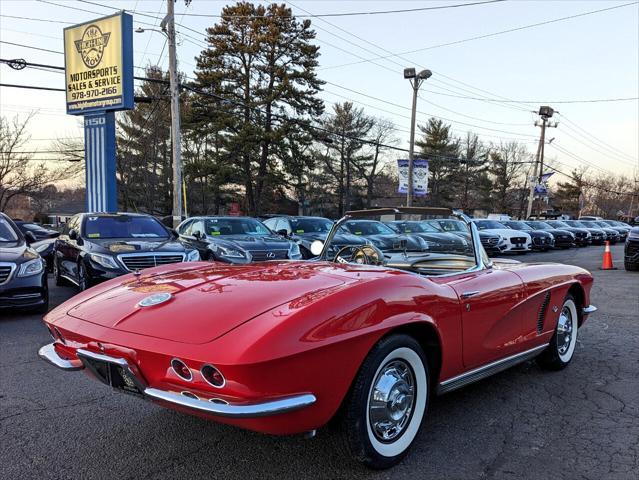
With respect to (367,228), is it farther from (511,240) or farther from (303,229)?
(511,240)

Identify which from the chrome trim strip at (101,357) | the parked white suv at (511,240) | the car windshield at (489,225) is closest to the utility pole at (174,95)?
the parked white suv at (511,240)

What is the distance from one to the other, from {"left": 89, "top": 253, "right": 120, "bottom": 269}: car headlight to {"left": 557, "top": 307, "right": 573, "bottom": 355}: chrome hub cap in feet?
19.7

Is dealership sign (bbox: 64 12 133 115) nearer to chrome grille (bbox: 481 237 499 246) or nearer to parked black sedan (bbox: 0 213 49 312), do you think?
parked black sedan (bbox: 0 213 49 312)

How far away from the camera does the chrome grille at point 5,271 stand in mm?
6379

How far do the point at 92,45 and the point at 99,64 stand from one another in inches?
26.4

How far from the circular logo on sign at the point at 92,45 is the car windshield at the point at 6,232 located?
9.55 m

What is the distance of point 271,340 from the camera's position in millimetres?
2100

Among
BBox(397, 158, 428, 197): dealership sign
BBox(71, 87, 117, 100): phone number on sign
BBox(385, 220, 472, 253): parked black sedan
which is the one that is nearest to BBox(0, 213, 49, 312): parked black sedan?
BBox(385, 220, 472, 253): parked black sedan

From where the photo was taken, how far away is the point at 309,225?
1400cm

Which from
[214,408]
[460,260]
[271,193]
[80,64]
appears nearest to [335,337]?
[214,408]

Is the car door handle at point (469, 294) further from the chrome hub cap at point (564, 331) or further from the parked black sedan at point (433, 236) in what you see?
the chrome hub cap at point (564, 331)

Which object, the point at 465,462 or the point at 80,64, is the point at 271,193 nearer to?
the point at 80,64

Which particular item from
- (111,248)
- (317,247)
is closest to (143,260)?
(111,248)

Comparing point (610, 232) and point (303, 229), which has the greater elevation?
point (303, 229)
